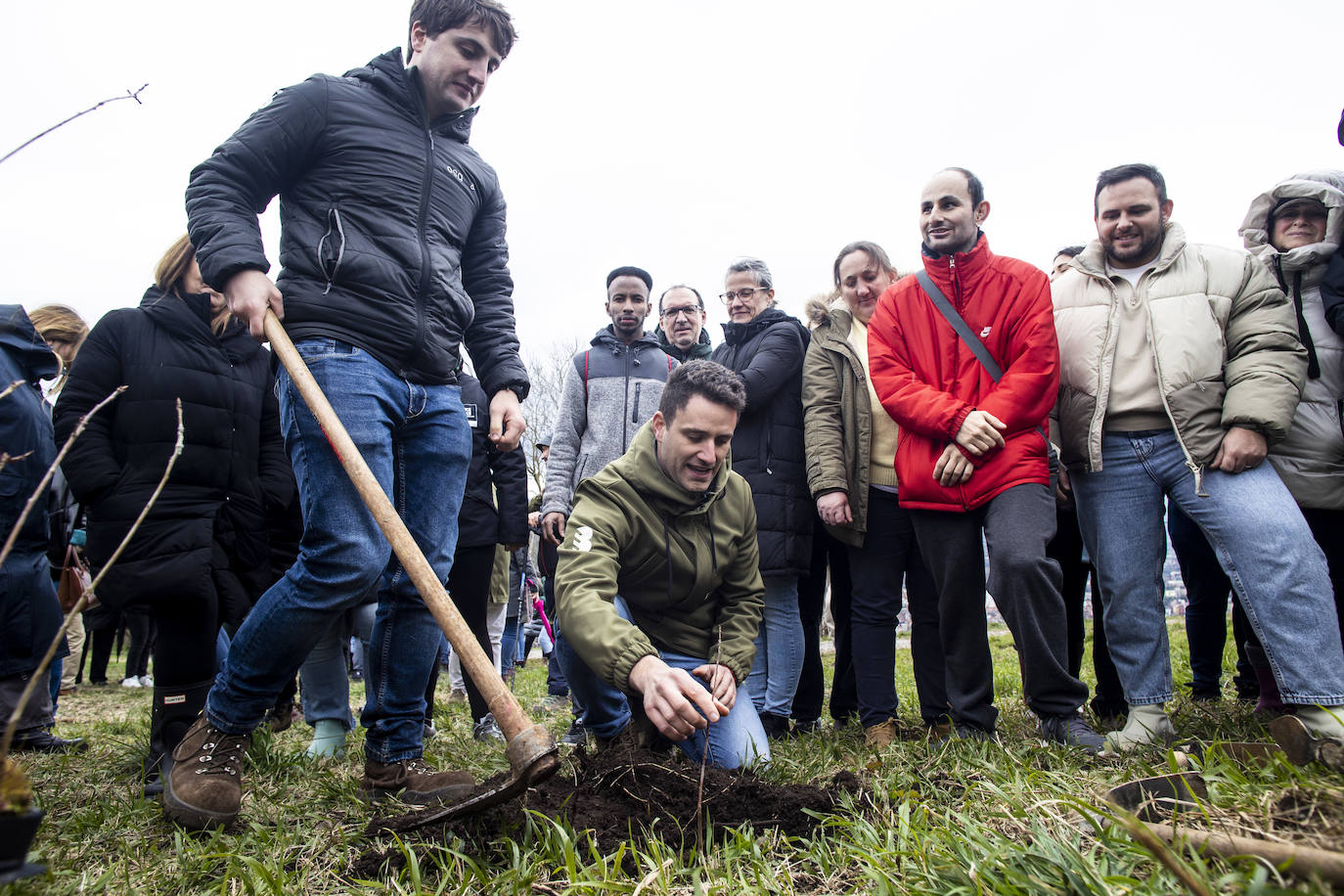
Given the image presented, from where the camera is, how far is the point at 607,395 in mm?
4914

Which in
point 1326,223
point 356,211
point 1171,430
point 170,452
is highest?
point 356,211

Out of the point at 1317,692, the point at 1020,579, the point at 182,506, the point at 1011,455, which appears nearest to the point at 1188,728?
the point at 1317,692

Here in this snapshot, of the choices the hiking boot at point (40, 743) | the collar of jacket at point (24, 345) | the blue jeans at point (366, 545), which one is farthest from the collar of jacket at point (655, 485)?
the collar of jacket at point (24, 345)

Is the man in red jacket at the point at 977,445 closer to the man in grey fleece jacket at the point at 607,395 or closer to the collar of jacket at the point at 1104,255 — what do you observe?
the collar of jacket at the point at 1104,255

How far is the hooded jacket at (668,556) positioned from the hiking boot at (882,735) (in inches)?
30.4

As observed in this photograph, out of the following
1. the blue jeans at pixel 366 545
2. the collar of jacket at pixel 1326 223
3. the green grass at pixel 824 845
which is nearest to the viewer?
the green grass at pixel 824 845

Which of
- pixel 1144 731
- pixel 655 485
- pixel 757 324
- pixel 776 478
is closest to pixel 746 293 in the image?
pixel 757 324

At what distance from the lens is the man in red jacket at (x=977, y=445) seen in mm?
3172

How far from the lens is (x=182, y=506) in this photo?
3.28 meters

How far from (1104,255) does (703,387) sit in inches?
73.7

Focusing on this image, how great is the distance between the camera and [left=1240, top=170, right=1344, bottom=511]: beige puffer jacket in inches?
133

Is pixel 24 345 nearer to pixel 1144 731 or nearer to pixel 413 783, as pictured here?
pixel 413 783

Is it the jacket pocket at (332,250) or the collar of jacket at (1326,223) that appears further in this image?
the collar of jacket at (1326,223)

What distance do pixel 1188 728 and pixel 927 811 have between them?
179 cm
